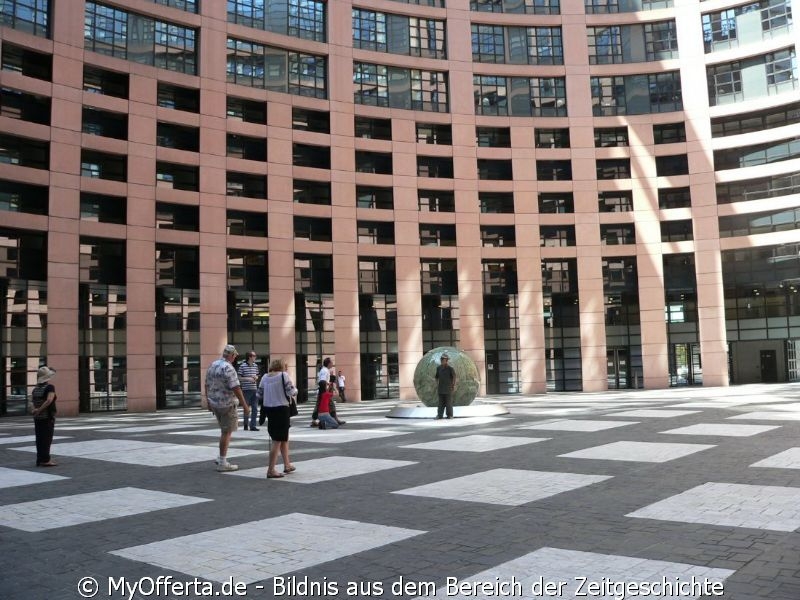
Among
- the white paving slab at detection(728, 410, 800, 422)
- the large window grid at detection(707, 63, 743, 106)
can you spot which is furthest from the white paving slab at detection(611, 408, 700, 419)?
the large window grid at detection(707, 63, 743, 106)

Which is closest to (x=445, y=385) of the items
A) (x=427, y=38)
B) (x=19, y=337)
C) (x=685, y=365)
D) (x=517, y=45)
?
(x=19, y=337)

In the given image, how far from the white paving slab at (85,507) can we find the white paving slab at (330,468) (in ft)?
5.91

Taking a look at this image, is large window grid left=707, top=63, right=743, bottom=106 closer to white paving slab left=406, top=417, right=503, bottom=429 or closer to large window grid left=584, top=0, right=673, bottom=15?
large window grid left=584, top=0, right=673, bottom=15

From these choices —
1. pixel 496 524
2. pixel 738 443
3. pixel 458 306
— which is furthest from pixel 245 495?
pixel 458 306

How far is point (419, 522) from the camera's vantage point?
7188 millimetres

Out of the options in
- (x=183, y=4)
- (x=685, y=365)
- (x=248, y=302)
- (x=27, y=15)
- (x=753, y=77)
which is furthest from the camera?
(x=685, y=365)

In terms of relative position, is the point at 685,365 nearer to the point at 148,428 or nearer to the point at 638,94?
the point at 638,94

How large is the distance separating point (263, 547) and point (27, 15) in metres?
33.9

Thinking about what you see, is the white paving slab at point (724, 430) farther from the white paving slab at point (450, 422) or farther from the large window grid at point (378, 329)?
the large window grid at point (378, 329)

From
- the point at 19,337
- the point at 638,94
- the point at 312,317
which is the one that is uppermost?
the point at 638,94

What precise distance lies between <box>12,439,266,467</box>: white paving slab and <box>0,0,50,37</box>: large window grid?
2404cm

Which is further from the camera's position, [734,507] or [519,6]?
[519,6]

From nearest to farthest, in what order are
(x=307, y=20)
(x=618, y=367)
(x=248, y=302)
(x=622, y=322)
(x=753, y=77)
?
(x=248, y=302) < (x=307, y=20) < (x=753, y=77) < (x=618, y=367) < (x=622, y=322)

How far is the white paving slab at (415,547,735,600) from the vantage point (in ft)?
16.1
